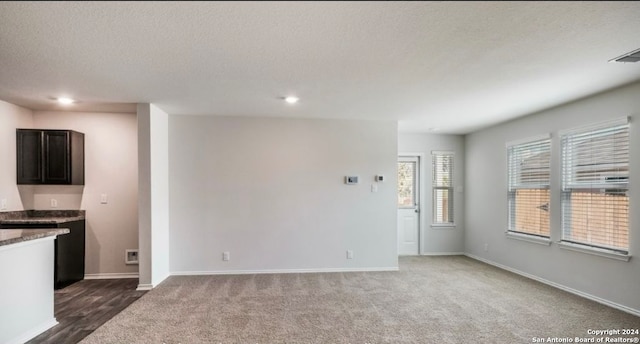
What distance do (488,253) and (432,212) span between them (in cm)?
122

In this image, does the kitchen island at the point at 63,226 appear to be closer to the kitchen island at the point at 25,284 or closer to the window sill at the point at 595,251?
the kitchen island at the point at 25,284

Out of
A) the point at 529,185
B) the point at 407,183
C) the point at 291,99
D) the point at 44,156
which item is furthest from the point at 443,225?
the point at 44,156

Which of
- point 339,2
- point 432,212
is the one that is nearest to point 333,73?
point 339,2

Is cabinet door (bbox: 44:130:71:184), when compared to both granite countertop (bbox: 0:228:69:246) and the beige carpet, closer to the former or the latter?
granite countertop (bbox: 0:228:69:246)

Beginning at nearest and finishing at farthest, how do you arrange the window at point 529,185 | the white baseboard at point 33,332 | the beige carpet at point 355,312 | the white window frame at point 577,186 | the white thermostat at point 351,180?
the white baseboard at point 33,332 → the beige carpet at point 355,312 → the white window frame at point 577,186 → the window at point 529,185 → the white thermostat at point 351,180

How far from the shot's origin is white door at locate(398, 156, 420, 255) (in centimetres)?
639

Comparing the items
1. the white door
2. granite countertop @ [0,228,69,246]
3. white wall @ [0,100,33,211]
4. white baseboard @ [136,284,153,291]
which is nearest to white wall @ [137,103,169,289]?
white baseboard @ [136,284,153,291]

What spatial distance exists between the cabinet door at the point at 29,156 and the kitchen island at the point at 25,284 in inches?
74.3

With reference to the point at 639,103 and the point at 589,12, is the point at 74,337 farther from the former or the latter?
the point at 639,103

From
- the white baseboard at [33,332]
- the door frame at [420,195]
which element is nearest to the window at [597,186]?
the door frame at [420,195]

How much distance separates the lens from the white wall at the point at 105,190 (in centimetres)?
468

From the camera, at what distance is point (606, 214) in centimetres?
368

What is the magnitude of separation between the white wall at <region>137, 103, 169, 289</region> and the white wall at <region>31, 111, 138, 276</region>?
0.57 metres

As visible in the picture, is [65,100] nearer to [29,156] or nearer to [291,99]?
[29,156]
